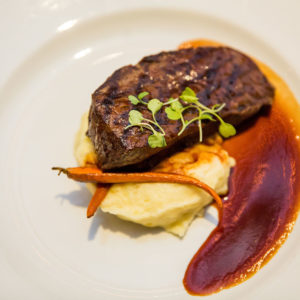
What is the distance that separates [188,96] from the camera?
11.9ft

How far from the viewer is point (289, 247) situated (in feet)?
11.5

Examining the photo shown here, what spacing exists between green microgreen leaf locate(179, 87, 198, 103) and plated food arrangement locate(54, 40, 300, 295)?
0.03 feet

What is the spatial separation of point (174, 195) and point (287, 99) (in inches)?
78.1

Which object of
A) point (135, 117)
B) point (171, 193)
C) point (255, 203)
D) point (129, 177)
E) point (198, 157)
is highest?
point (135, 117)

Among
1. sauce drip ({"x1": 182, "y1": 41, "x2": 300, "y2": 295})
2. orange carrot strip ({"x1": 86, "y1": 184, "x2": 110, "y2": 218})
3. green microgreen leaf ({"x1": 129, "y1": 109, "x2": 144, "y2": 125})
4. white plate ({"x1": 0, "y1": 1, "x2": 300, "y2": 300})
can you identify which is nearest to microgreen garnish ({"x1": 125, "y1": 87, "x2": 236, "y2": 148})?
green microgreen leaf ({"x1": 129, "y1": 109, "x2": 144, "y2": 125})

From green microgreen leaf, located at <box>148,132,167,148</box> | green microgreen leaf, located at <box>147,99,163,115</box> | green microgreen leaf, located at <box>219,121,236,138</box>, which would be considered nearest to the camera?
green microgreen leaf, located at <box>148,132,167,148</box>

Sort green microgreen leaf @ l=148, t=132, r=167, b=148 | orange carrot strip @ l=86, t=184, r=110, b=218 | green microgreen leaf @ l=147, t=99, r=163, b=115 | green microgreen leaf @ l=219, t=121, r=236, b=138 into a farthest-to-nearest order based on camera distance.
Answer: green microgreen leaf @ l=219, t=121, r=236, b=138
orange carrot strip @ l=86, t=184, r=110, b=218
green microgreen leaf @ l=147, t=99, r=163, b=115
green microgreen leaf @ l=148, t=132, r=167, b=148

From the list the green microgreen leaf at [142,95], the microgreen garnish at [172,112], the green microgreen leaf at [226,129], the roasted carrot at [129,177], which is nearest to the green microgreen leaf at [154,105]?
the microgreen garnish at [172,112]

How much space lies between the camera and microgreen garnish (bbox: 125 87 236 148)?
3339 mm

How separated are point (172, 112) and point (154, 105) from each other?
7.6 inches

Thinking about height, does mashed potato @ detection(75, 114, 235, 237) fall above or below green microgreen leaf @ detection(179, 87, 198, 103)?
below

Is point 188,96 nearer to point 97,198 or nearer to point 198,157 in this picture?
point 198,157

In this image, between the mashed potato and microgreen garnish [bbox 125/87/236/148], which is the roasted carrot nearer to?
the mashed potato

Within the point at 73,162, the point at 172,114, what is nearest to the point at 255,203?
the point at 172,114
